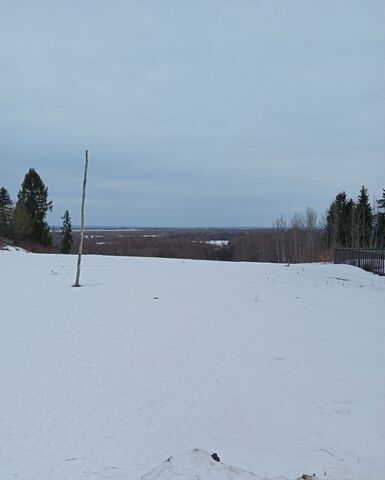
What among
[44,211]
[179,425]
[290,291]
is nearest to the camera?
[179,425]

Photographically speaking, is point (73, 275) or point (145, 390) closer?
point (145, 390)

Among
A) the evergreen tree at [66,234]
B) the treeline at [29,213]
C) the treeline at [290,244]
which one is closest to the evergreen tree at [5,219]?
the treeline at [29,213]

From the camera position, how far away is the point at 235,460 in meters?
3.98

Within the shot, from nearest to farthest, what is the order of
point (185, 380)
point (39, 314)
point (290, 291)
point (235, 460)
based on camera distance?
point (235, 460), point (185, 380), point (39, 314), point (290, 291)

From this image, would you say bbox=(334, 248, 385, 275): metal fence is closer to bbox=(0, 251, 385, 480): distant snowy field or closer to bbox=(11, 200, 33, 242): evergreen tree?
bbox=(0, 251, 385, 480): distant snowy field

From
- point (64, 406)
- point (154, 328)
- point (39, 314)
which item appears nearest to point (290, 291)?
point (154, 328)

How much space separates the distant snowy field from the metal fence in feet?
32.5

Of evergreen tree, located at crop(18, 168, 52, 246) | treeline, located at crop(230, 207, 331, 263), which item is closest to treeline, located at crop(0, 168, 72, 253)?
evergreen tree, located at crop(18, 168, 52, 246)

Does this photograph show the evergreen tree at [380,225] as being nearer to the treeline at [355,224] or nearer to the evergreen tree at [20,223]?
the treeline at [355,224]

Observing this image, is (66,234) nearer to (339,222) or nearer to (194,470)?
(339,222)

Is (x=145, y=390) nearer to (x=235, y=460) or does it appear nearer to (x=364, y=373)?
(x=235, y=460)

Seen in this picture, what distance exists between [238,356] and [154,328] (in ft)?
6.40

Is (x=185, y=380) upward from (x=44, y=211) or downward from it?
downward

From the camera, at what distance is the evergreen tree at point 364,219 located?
4976 centimetres
